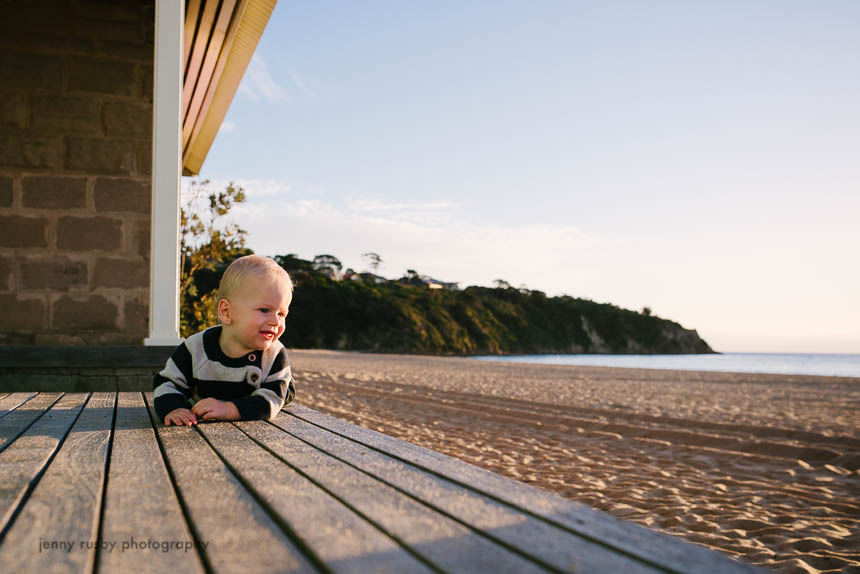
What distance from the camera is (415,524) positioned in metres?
1.12

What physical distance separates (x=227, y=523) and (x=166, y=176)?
324 centimetres

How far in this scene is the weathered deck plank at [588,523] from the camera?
94cm

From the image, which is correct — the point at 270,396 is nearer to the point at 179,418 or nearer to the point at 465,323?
the point at 179,418

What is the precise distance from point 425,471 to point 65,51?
435 centimetres

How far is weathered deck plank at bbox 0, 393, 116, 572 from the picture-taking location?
0.96 metres

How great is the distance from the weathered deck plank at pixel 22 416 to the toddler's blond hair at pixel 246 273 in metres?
0.81

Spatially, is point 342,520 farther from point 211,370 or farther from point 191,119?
point 191,119

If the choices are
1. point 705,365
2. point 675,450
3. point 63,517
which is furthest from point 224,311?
point 705,365

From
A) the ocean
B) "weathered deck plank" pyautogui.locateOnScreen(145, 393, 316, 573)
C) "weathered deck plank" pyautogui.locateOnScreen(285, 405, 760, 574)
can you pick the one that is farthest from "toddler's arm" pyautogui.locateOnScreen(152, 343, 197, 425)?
the ocean

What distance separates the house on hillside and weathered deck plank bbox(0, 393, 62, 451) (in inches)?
41.6

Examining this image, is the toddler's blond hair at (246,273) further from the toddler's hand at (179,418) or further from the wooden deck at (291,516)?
the wooden deck at (291,516)

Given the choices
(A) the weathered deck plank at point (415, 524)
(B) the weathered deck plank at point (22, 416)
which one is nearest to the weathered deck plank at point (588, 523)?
(A) the weathered deck plank at point (415, 524)

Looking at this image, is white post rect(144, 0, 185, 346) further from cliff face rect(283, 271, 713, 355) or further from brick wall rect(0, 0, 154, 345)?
cliff face rect(283, 271, 713, 355)

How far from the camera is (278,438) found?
2078mm
